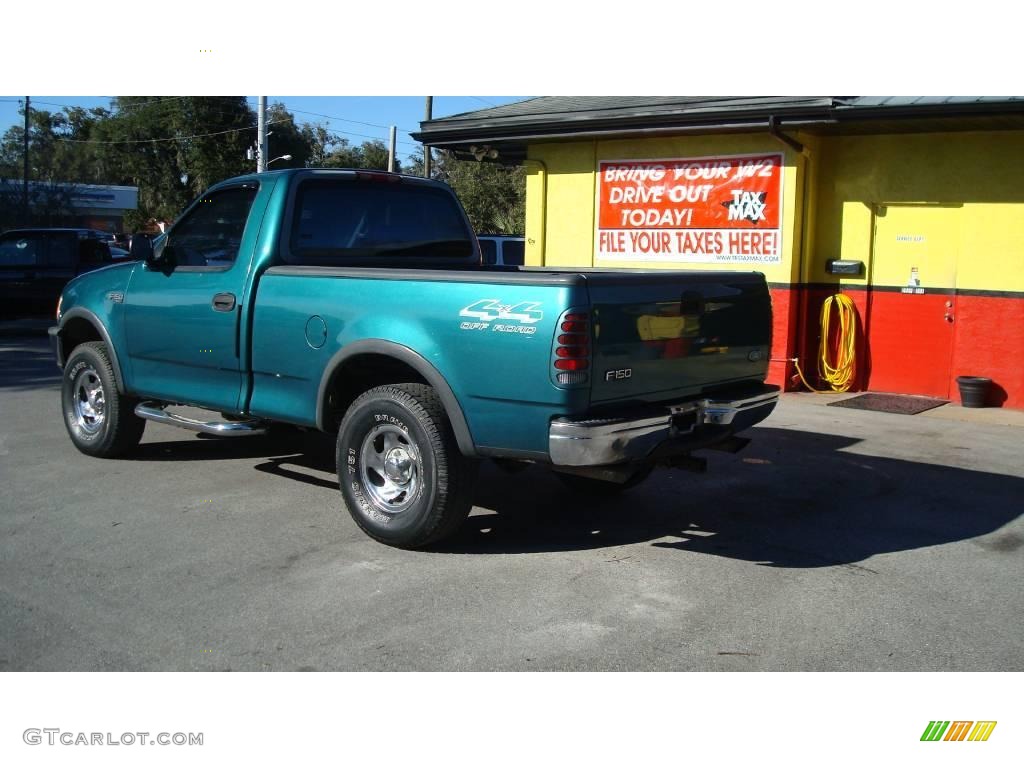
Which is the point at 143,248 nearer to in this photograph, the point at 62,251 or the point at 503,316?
the point at 503,316

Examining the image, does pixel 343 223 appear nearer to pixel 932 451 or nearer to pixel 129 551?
pixel 129 551

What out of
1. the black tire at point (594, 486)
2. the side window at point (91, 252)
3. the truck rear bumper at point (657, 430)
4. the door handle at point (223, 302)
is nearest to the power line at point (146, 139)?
the side window at point (91, 252)

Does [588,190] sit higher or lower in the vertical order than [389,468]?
higher

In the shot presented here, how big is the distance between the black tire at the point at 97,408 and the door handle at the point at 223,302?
5.05 feet

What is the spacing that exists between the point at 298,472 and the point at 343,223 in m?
1.96

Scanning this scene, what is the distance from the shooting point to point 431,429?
5551 millimetres

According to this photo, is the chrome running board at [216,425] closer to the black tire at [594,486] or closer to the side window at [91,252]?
the black tire at [594,486]

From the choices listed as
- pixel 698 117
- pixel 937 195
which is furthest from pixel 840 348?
pixel 698 117

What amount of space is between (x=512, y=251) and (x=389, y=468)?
1258cm

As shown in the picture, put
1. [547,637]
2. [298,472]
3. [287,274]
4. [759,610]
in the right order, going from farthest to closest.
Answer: [298,472], [287,274], [759,610], [547,637]

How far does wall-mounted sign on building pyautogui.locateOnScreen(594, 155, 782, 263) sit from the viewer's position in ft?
40.2

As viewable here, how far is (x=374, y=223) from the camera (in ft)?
23.8
